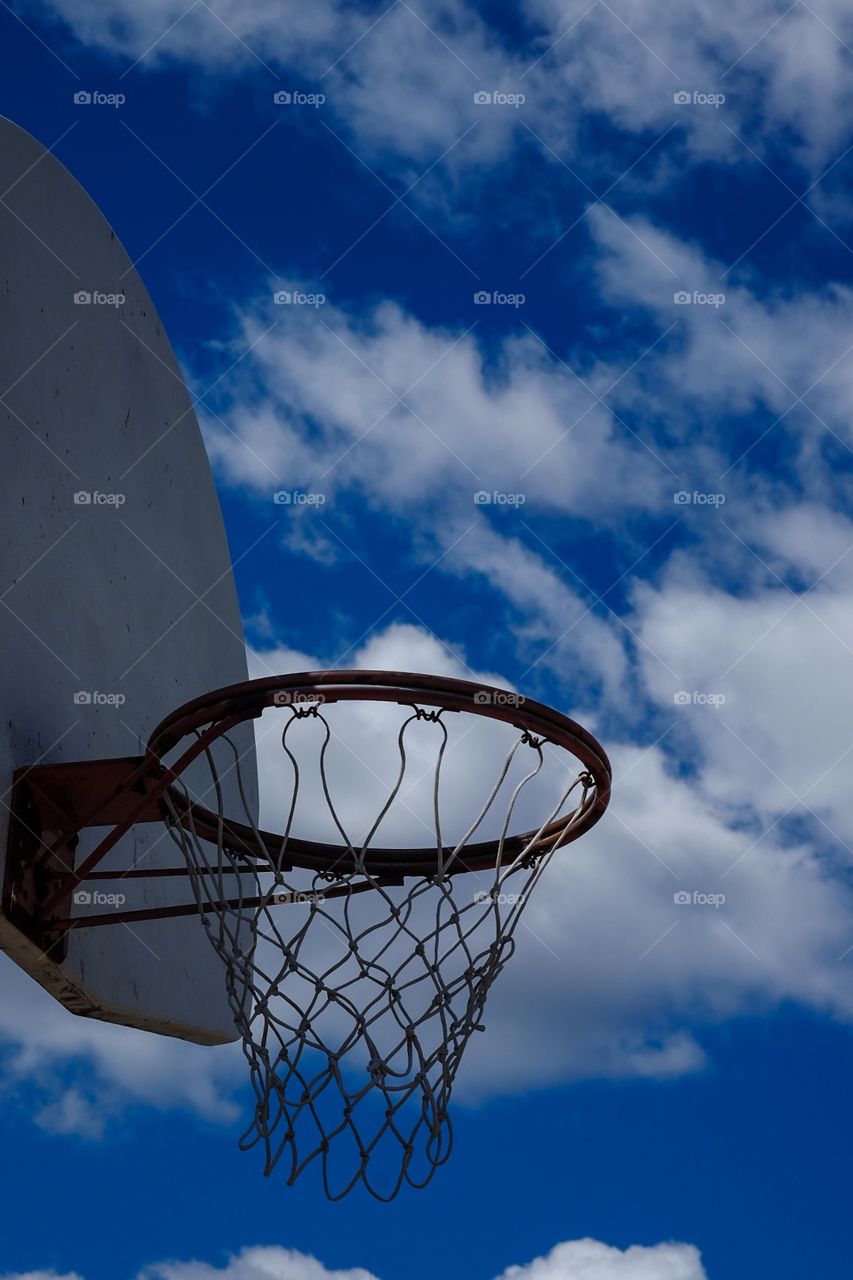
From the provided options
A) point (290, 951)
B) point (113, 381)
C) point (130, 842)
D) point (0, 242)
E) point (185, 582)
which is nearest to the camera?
point (290, 951)

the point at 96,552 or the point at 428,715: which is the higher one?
the point at 96,552

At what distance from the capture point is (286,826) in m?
3.41

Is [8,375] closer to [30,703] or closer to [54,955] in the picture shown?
[30,703]

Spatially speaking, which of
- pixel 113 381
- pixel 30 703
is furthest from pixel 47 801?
pixel 113 381

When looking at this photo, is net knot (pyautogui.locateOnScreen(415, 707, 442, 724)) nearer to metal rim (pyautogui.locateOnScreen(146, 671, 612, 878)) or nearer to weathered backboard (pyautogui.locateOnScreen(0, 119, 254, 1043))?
metal rim (pyautogui.locateOnScreen(146, 671, 612, 878))

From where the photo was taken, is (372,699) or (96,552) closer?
(372,699)

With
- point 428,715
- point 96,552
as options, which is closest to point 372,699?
point 428,715

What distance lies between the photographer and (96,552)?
3914 mm

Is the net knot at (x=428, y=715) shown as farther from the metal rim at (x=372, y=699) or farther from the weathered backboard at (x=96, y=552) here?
the weathered backboard at (x=96, y=552)

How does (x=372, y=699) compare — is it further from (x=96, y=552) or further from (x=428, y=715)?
(x=96, y=552)

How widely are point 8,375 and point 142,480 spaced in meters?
0.79

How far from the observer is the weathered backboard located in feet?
11.5

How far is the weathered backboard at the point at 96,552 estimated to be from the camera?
3.51 m

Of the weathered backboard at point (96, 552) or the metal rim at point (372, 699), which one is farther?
the weathered backboard at point (96, 552)
